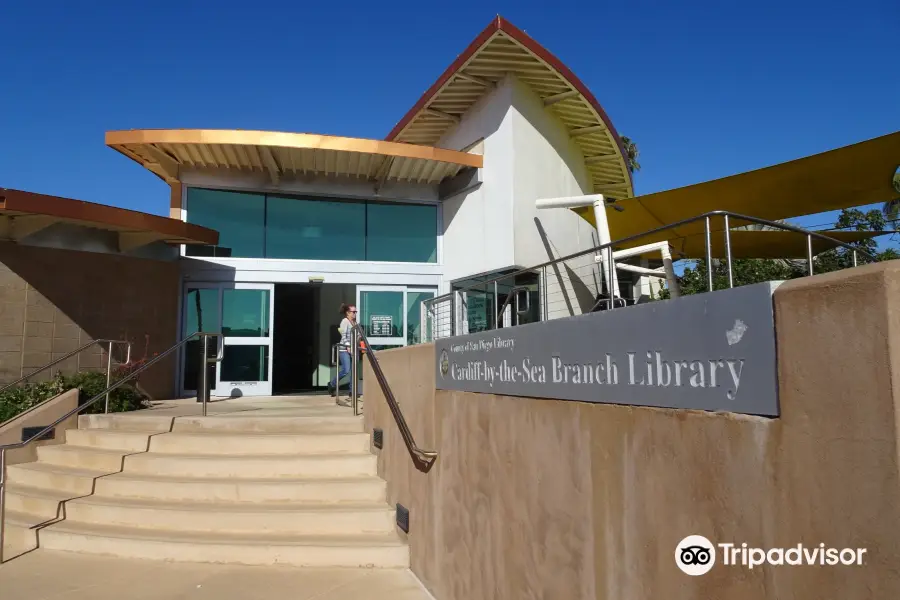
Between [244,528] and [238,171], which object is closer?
[244,528]

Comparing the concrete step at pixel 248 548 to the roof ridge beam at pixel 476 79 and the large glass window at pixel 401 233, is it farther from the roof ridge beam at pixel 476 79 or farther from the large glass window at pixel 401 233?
the roof ridge beam at pixel 476 79

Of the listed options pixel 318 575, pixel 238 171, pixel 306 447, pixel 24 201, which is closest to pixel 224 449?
pixel 306 447

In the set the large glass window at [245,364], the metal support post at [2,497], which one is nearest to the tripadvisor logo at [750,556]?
the metal support post at [2,497]

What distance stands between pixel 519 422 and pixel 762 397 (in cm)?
189

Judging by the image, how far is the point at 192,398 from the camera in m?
11.2

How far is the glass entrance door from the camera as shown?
37.6 feet

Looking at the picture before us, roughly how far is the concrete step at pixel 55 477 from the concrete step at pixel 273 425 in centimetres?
108

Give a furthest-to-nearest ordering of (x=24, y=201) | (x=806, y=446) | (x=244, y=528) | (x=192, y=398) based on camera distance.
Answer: (x=192, y=398), (x=24, y=201), (x=244, y=528), (x=806, y=446)

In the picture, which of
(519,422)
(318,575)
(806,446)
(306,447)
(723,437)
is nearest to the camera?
(806,446)

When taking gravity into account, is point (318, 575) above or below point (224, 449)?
below

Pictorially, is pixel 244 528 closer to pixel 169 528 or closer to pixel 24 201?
pixel 169 528

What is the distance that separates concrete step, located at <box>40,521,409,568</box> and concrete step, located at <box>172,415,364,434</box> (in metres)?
1.70

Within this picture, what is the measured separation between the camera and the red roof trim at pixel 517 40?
9.84 meters

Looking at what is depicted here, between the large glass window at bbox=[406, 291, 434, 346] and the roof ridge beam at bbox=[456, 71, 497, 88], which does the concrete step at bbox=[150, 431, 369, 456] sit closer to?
the large glass window at bbox=[406, 291, 434, 346]
